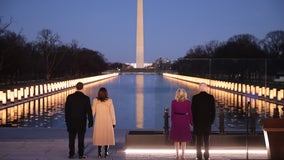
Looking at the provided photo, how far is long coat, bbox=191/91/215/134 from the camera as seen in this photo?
1040 centimetres

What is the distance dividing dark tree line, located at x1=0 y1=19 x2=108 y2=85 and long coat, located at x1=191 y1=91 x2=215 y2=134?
140 feet

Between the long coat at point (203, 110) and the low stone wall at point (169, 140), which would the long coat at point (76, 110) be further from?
the long coat at point (203, 110)

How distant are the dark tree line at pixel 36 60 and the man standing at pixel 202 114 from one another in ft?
140

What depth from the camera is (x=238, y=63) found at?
26453 mm

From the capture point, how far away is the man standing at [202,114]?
34.1 feet

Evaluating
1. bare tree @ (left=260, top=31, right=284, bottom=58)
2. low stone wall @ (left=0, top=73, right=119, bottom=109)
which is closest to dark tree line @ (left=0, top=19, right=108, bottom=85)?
low stone wall @ (left=0, top=73, right=119, bottom=109)

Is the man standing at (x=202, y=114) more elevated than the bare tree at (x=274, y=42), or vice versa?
the bare tree at (x=274, y=42)

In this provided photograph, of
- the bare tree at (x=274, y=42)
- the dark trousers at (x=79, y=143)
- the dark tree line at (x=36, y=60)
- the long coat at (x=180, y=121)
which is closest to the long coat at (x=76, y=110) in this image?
the dark trousers at (x=79, y=143)

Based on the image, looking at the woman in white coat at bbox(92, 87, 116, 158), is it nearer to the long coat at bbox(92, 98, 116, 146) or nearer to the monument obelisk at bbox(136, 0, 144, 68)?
the long coat at bbox(92, 98, 116, 146)

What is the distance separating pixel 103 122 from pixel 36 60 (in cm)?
6542

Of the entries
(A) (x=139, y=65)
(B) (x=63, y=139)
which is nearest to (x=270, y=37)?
(A) (x=139, y=65)

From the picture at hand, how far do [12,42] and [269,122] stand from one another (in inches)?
2051

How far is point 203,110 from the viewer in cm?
1040

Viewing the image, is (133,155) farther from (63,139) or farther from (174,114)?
(63,139)
